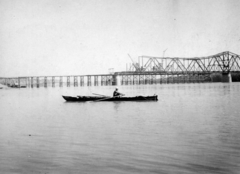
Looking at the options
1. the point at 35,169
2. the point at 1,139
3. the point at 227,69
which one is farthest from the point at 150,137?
the point at 227,69

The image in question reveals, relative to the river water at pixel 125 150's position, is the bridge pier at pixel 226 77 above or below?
above

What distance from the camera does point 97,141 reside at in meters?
12.1

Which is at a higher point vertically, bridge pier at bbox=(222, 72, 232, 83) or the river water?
bridge pier at bbox=(222, 72, 232, 83)

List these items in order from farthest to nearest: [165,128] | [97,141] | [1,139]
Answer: [165,128] < [1,139] < [97,141]

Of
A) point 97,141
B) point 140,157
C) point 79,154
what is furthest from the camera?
point 97,141

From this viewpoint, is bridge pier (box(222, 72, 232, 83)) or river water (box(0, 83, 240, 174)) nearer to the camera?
river water (box(0, 83, 240, 174))

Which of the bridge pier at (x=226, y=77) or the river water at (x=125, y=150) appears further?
the bridge pier at (x=226, y=77)

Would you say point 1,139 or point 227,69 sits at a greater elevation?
point 227,69

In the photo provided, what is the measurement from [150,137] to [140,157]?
3.21 m

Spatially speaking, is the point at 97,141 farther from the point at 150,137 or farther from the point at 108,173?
the point at 108,173

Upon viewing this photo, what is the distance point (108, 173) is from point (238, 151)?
510cm

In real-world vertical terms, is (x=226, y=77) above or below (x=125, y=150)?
above

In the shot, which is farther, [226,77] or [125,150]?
[226,77]

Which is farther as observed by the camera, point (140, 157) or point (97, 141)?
point (97, 141)
